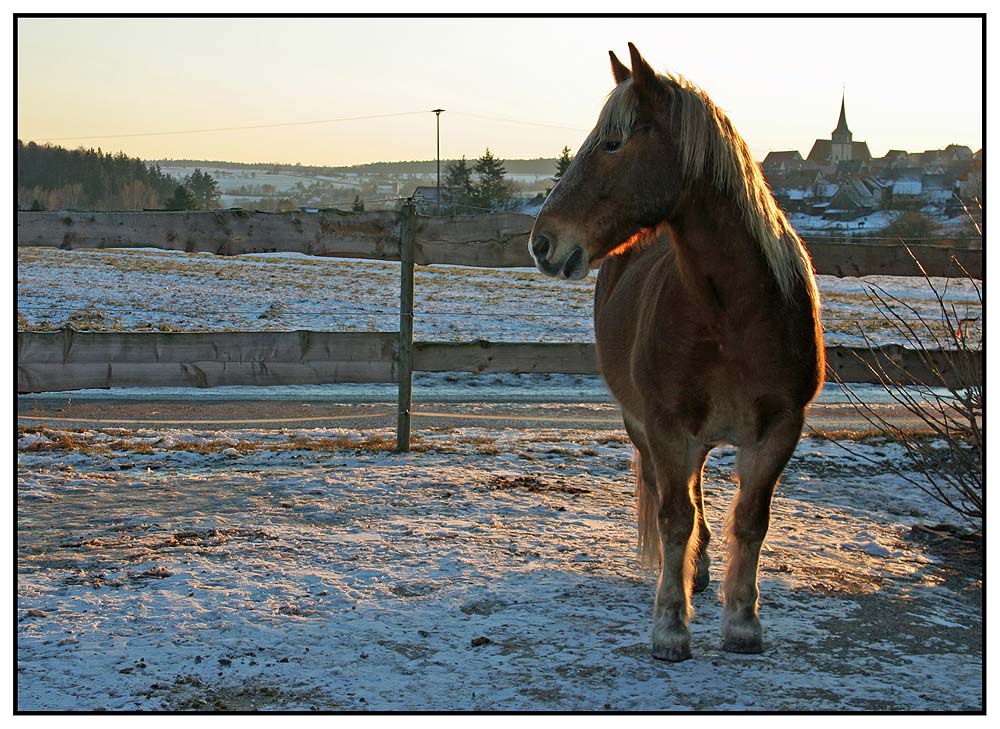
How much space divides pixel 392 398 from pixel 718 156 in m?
7.45

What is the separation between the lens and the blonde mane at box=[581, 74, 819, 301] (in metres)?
3.25

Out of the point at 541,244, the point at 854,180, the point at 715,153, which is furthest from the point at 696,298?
the point at 854,180

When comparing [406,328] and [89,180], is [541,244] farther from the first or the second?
[89,180]

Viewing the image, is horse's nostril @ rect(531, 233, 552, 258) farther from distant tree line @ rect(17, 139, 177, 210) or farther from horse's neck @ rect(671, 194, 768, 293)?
distant tree line @ rect(17, 139, 177, 210)

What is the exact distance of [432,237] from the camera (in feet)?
24.7

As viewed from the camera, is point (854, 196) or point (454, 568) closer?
point (454, 568)

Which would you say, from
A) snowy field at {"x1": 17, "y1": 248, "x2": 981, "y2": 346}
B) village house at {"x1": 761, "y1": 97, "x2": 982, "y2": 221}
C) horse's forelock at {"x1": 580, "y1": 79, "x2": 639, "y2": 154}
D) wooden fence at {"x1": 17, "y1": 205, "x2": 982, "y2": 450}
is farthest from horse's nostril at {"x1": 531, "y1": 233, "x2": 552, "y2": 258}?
village house at {"x1": 761, "y1": 97, "x2": 982, "y2": 221}

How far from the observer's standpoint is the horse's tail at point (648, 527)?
441 centimetres

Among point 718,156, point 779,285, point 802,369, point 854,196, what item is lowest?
point 802,369

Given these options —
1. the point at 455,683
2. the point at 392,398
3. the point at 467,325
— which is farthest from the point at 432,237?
the point at 467,325

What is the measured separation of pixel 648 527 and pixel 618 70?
2.13 metres

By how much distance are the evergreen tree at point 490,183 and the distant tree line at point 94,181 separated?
1677cm

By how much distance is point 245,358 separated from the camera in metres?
6.98

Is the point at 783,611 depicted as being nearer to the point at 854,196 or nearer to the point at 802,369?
the point at 802,369
